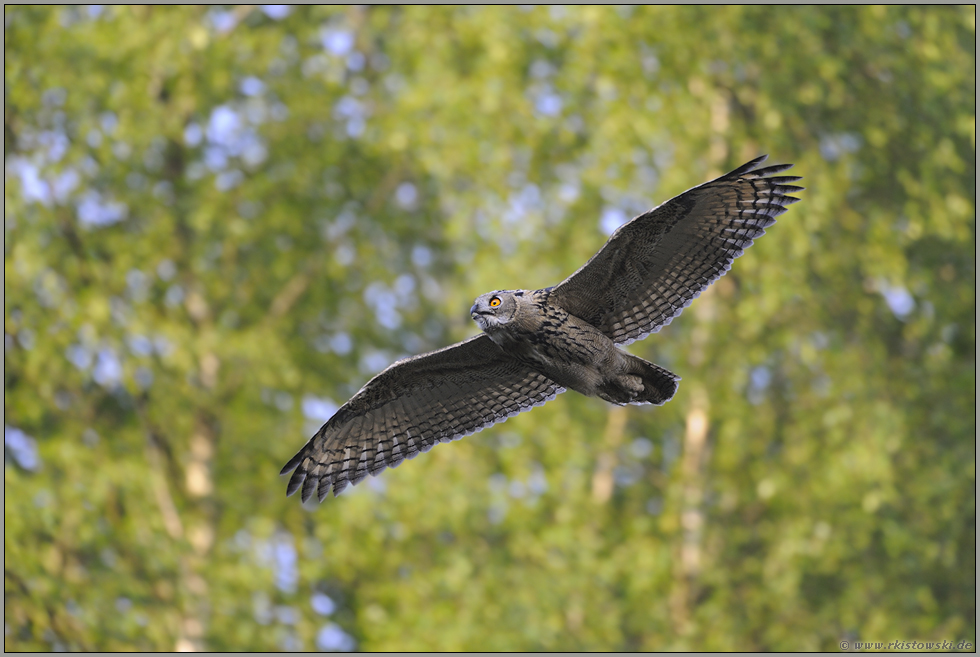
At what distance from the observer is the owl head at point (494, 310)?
462cm

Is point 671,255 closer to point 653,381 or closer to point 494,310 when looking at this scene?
point 653,381

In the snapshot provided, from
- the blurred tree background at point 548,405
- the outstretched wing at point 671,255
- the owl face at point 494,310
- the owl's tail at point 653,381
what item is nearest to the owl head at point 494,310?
the owl face at point 494,310

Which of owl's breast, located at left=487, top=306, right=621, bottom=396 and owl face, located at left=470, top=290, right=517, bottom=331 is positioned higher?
owl face, located at left=470, top=290, right=517, bottom=331

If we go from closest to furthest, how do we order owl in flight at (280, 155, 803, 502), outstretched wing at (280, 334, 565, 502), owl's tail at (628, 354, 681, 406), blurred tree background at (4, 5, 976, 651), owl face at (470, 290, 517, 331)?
owl face at (470, 290, 517, 331) < owl in flight at (280, 155, 803, 502) < owl's tail at (628, 354, 681, 406) < outstretched wing at (280, 334, 565, 502) < blurred tree background at (4, 5, 976, 651)

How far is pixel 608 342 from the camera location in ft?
15.9

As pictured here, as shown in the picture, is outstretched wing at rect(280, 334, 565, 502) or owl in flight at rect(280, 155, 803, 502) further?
outstretched wing at rect(280, 334, 565, 502)

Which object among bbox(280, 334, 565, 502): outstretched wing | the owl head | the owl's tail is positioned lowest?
the owl's tail

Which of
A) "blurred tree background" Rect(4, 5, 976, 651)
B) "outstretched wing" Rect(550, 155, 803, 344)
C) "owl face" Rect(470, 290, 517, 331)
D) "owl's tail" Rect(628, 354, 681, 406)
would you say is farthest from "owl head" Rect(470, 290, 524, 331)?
"blurred tree background" Rect(4, 5, 976, 651)

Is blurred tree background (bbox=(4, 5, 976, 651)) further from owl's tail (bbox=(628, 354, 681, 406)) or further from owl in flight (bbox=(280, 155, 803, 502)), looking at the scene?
owl's tail (bbox=(628, 354, 681, 406))

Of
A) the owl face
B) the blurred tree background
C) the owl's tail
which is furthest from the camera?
the blurred tree background

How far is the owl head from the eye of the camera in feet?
15.2

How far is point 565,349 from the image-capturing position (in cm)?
473

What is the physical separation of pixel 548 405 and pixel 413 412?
17.5ft

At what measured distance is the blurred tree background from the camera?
9.33m
